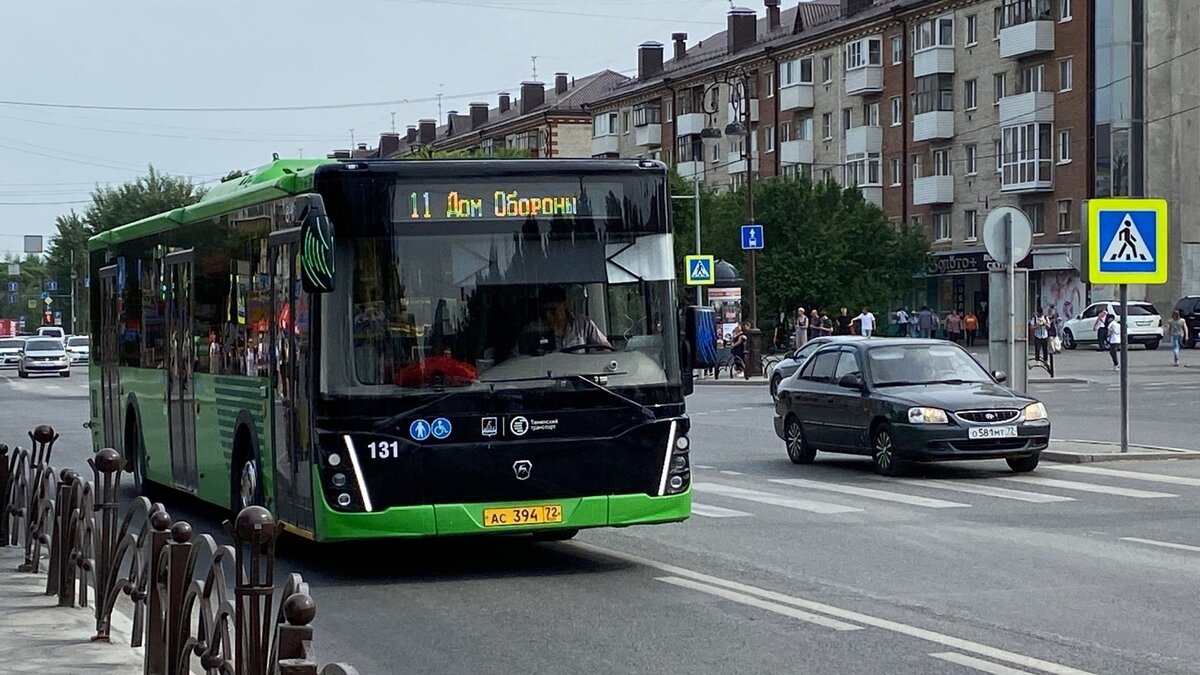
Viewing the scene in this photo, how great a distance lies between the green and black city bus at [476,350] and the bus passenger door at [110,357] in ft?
22.7

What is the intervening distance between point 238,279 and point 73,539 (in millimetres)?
3894

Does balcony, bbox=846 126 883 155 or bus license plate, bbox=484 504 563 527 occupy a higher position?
balcony, bbox=846 126 883 155

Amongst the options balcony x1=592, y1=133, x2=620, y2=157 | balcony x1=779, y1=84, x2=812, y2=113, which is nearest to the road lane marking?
balcony x1=779, y1=84, x2=812, y2=113

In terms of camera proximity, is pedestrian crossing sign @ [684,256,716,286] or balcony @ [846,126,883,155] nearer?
pedestrian crossing sign @ [684,256,716,286]

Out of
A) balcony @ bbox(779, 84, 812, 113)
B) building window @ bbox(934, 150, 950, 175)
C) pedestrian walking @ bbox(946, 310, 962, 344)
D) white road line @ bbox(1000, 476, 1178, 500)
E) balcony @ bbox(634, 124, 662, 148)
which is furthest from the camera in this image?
balcony @ bbox(634, 124, 662, 148)

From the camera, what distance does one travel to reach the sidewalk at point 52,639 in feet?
25.5

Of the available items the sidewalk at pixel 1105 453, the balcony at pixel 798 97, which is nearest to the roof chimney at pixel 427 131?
the balcony at pixel 798 97

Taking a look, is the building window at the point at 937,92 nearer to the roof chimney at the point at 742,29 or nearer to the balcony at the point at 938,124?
the balcony at the point at 938,124

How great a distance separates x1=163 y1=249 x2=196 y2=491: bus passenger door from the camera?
49.2 feet

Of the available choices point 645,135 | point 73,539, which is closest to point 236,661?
point 73,539

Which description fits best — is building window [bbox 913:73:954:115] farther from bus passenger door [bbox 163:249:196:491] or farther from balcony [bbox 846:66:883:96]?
bus passenger door [bbox 163:249:196:491]

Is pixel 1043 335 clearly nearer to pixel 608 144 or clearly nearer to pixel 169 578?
pixel 169 578

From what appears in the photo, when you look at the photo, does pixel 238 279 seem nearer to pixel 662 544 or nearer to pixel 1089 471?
pixel 662 544

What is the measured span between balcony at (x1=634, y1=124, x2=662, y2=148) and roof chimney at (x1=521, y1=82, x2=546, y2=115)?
17.2 meters
